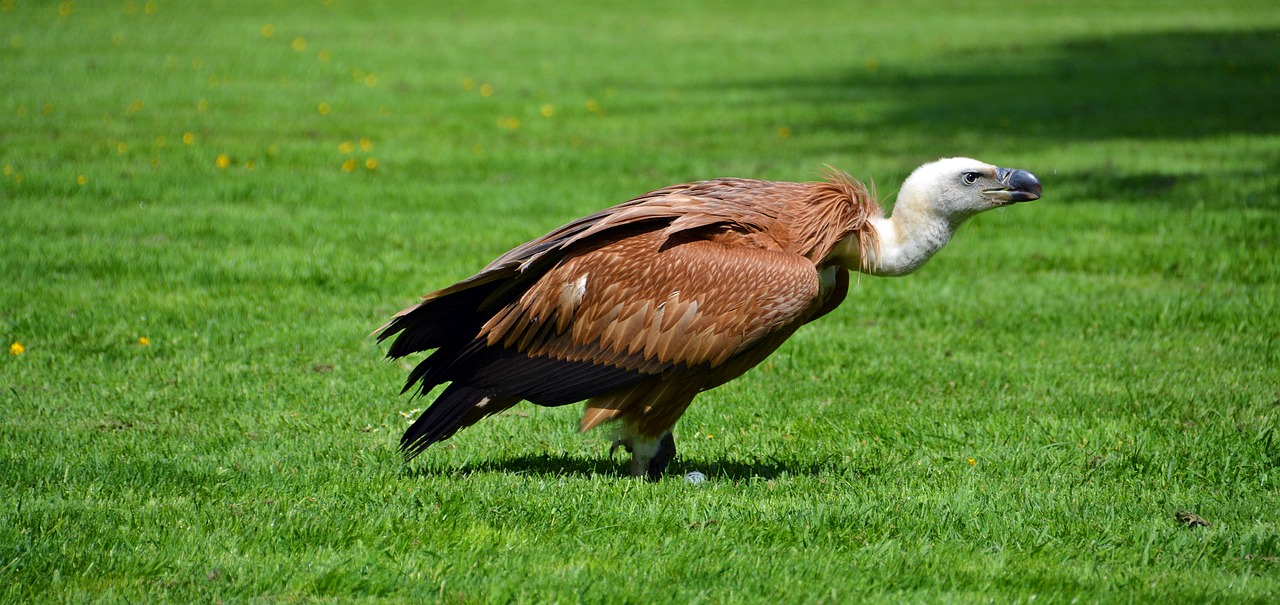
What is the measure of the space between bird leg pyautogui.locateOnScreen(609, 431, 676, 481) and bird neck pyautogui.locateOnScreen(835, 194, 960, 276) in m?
1.23

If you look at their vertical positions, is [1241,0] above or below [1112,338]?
above

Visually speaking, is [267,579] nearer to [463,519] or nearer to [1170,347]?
[463,519]

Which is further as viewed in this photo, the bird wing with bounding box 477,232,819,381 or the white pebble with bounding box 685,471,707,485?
the white pebble with bounding box 685,471,707,485

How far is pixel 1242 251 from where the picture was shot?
33.8ft

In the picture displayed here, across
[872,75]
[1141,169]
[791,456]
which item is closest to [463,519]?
[791,456]

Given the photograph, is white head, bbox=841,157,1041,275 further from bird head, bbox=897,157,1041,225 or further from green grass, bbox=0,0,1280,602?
green grass, bbox=0,0,1280,602

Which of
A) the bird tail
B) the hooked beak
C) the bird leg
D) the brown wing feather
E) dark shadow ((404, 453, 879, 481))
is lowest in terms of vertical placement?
dark shadow ((404, 453, 879, 481))

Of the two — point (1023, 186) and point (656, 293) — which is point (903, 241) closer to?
point (1023, 186)

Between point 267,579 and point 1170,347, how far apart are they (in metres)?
6.09

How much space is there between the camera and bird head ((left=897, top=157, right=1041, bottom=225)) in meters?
5.74

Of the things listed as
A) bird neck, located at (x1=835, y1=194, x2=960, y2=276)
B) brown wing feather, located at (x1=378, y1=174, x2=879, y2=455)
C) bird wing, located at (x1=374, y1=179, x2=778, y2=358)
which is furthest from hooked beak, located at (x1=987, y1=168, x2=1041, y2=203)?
bird wing, located at (x1=374, y1=179, x2=778, y2=358)

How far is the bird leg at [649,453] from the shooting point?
607 centimetres

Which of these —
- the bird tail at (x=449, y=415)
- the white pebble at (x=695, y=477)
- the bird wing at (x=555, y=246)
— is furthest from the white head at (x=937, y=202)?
the bird tail at (x=449, y=415)

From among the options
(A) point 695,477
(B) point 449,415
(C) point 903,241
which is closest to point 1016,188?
(C) point 903,241
